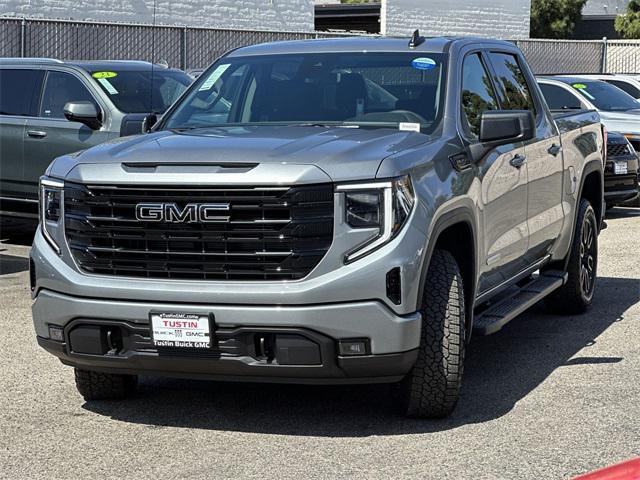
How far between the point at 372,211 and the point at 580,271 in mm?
3826

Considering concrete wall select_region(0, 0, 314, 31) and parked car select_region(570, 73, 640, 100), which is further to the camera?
concrete wall select_region(0, 0, 314, 31)

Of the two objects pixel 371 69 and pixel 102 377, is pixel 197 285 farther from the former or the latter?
pixel 371 69

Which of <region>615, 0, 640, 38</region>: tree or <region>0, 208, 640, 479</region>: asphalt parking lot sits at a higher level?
<region>0, 208, 640, 479</region>: asphalt parking lot

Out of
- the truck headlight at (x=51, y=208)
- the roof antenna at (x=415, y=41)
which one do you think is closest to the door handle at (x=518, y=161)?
the roof antenna at (x=415, y=41)

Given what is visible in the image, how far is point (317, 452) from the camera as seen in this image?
19.2ft

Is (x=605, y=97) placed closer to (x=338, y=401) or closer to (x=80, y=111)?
(x=80, y=111)

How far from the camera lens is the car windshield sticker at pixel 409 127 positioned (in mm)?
6816

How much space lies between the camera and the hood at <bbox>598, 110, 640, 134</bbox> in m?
18.0

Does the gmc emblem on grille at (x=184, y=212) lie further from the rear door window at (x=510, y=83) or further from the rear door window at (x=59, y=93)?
the rear door window at (x=59, y=93)

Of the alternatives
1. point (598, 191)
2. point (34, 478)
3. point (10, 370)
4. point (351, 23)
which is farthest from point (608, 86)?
point (351, 23)

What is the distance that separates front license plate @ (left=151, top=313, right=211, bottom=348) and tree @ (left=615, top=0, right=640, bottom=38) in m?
46.8

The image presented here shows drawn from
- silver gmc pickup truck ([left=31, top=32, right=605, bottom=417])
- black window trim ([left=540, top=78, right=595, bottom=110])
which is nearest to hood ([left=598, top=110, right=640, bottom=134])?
black window trim ([left=540, top=78, right=595, bottom=110])

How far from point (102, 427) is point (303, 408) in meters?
1.05

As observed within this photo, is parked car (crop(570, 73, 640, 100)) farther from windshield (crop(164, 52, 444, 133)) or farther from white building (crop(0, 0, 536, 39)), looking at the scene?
windshield (crop(164, 52, 444, 133))
